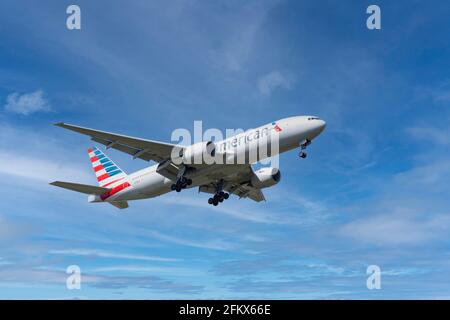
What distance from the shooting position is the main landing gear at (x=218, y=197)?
46.4m

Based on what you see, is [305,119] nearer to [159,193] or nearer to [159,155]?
[159,155]

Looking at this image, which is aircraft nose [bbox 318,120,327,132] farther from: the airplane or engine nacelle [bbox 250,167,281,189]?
engine nacelle [bbox 250,167,281,189]

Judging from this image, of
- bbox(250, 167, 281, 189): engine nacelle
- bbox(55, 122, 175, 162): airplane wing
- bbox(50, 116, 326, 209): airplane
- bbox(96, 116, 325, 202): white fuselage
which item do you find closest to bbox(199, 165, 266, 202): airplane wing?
bbox(50, 116, 326, 209): airplane

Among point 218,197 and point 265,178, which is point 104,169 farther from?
point 265,178

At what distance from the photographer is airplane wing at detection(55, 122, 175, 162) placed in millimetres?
37000

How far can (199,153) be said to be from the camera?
125 ft

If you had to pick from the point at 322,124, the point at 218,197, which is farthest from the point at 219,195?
the point at 322,124

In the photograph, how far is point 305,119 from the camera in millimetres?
37469

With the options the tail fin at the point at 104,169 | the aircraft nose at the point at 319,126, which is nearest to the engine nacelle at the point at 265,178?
the aircraft nose at the point at 319,126

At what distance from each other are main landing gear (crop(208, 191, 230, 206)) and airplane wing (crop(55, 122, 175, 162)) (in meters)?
8.05

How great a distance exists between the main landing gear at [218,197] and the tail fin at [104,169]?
32.1ft
